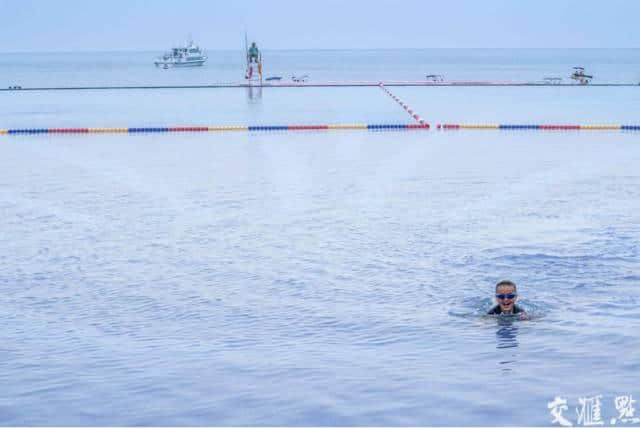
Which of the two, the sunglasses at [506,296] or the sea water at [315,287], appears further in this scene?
the sunglasses at [506,296]

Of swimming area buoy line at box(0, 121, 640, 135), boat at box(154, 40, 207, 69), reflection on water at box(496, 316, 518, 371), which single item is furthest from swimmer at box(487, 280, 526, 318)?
boat at box(154, 40, 207, 69)

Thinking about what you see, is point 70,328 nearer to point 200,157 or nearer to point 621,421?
point 621,421

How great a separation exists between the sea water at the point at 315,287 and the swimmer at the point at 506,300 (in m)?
0.20

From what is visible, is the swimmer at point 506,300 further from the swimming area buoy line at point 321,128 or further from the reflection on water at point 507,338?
the swimming area buoy line at point 321,128

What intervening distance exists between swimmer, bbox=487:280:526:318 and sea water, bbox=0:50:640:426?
0.66 feet

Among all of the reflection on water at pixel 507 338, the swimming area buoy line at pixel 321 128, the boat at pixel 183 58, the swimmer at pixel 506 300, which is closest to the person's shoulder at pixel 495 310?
the swimmer at pixel 506 300

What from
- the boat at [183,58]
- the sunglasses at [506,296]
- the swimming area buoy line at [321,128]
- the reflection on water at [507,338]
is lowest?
the reflection on water at [507,338]

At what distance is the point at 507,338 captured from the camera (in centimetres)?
1240

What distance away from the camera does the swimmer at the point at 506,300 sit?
12602mm

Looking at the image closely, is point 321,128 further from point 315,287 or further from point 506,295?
point 506,295

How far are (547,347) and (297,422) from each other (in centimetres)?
393

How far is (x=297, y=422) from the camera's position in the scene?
9828 millimetres

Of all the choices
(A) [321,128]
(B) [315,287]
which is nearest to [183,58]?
(A) [321,128]

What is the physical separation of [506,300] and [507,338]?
0.60 meters
